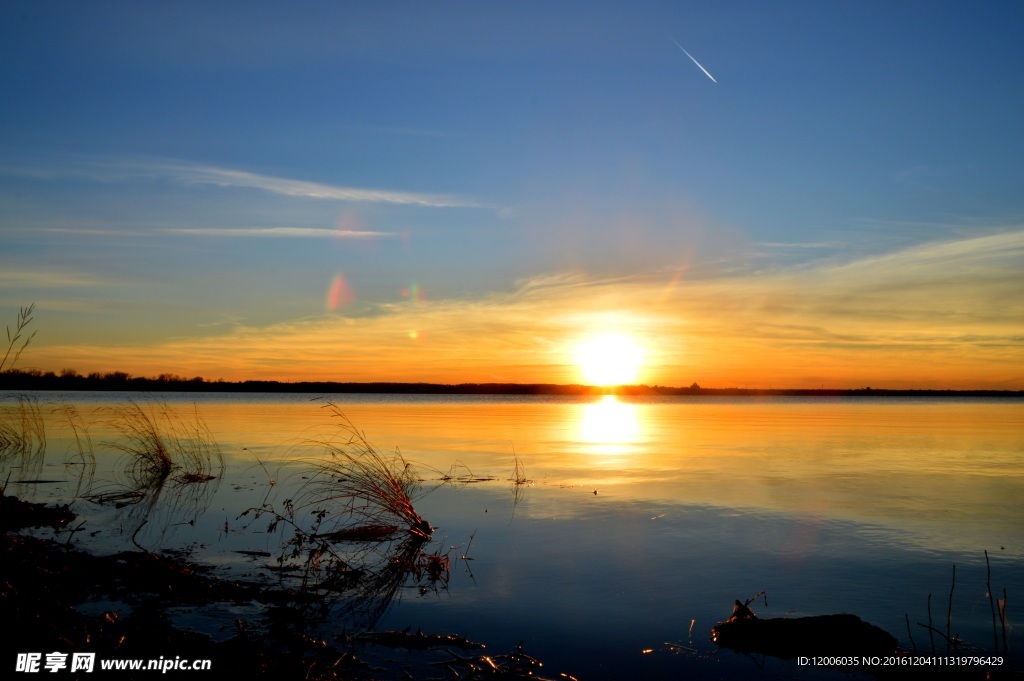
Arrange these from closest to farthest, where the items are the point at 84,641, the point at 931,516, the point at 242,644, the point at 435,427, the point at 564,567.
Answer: the point at 84,641 < the point at 242,644 < the point at 564,567 < the point at 931,516 < the point at 435,427

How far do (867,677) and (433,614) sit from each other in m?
5.01

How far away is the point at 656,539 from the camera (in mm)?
13891

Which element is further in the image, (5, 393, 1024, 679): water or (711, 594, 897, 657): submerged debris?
(5, 393, 1024, 679): water

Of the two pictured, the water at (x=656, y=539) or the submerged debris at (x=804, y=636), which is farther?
the water at (x=656, y=539)

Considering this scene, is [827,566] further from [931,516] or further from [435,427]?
[435,427]

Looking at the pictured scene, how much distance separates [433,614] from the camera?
9258mm

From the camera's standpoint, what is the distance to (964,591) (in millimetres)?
10539

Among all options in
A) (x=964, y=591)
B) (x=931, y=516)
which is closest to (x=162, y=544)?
(x=964, y=591)

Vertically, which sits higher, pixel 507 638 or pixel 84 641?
pixel 84 641

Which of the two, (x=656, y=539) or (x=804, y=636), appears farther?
(x=656, y=539)

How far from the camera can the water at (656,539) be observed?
884cm

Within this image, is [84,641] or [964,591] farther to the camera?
[964,591]

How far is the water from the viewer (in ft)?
29.0

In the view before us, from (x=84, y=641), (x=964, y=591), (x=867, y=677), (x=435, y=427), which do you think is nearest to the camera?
(x=84, y=641)
